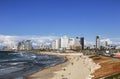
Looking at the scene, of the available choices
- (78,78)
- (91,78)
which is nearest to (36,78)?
(78,78)

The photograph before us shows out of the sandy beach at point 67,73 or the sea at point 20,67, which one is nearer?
the sandy beach at point 67,73

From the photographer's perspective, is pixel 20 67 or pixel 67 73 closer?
pixel 67 73

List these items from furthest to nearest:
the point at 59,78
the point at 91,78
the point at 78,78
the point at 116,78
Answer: the point at 59,78, the point at 78,78, the point at 91,78, the point at 116,78

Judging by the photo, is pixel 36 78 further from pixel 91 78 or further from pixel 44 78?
pixel 91 78

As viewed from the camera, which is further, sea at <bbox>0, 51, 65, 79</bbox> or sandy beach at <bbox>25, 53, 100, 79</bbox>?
sea at <bbox>0, 51, 65, 79</bbox>

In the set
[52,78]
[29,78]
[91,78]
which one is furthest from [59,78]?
[91,78]

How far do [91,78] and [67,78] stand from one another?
5671 millimetres

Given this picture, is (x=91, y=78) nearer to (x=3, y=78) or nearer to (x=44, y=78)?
(x=44, y=78)

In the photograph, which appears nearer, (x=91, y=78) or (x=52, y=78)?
A: (x=91, y=78)

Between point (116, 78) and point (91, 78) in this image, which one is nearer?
point (116, 78)

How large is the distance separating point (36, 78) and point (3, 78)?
463 cm

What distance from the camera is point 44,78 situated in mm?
39750

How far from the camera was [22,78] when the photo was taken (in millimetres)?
39500

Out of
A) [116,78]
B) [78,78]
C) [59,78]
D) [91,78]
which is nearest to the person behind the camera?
[116,78]
